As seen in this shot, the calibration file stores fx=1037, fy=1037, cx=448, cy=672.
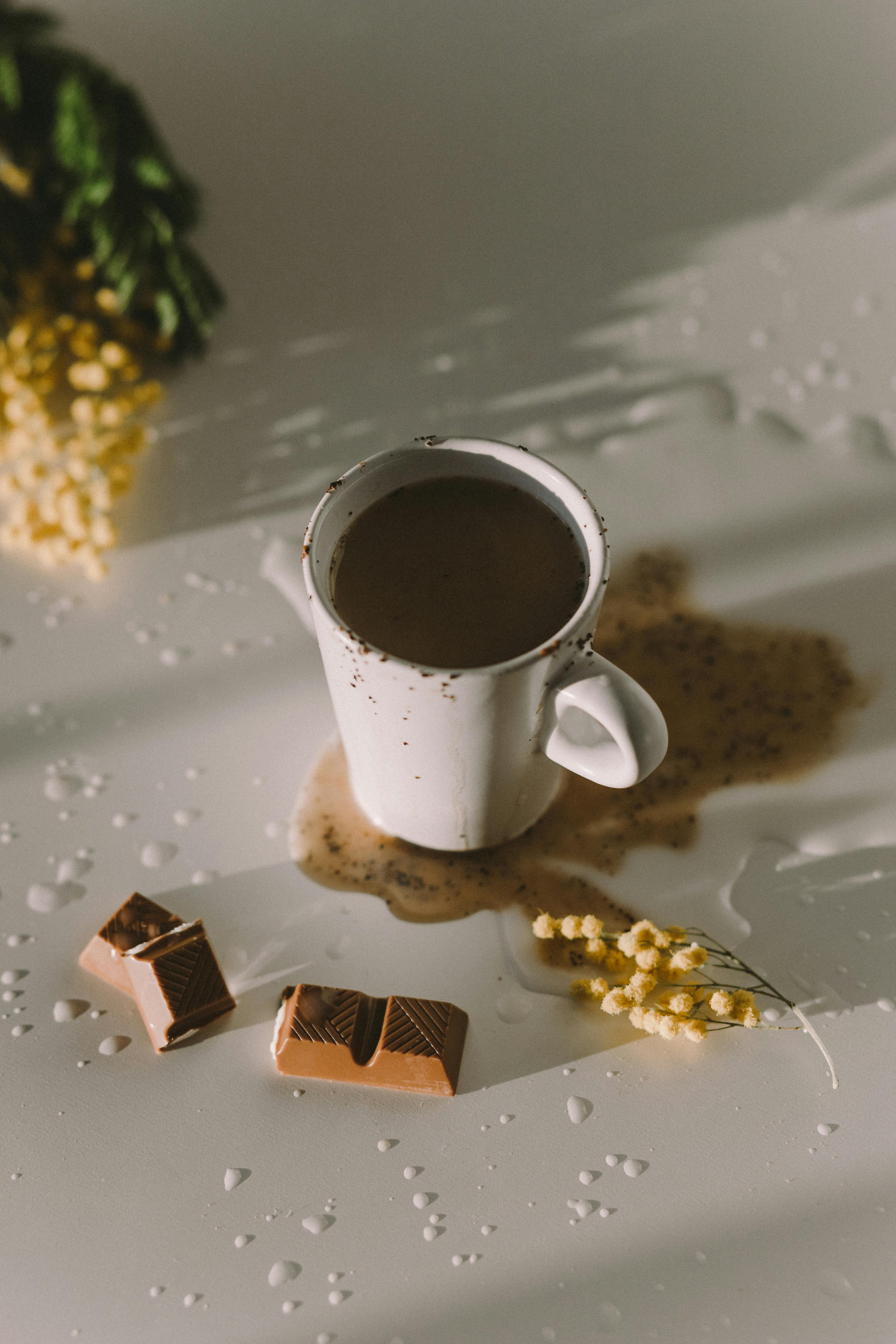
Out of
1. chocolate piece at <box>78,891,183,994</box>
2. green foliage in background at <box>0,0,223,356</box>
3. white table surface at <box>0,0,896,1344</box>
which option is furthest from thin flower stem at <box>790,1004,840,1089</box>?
green foliage in background at <box>0,0,223,356</box>

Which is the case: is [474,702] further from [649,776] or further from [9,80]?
[9,80]

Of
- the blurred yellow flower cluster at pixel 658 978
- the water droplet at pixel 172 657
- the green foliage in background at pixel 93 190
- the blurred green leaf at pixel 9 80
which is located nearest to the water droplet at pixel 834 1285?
the blurred yellow flower cluster at pixel 658 978

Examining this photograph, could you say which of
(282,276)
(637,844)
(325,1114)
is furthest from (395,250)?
(325,1114)

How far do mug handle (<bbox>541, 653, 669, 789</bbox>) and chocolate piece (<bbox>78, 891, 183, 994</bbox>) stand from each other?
28 cm

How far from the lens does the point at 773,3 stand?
1048 millimetres

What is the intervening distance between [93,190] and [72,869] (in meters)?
0.52

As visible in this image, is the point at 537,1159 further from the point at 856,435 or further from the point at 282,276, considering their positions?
the point at 282,276

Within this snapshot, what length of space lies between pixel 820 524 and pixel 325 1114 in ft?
1.91

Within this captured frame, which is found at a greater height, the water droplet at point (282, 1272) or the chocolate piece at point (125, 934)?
the chocolate piece at point (125, 934)

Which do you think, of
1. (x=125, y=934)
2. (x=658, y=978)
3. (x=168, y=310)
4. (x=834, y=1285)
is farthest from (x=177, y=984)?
(x=168, y=310)

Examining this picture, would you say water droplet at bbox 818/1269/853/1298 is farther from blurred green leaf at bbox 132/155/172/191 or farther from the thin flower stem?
blurred green leaf at bbox 132/155/172/191

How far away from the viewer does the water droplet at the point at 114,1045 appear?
651 millimetres

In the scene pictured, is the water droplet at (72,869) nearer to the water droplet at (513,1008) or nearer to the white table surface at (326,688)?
the white table surface at (326,688)

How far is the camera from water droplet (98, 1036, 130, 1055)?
0.65 m
